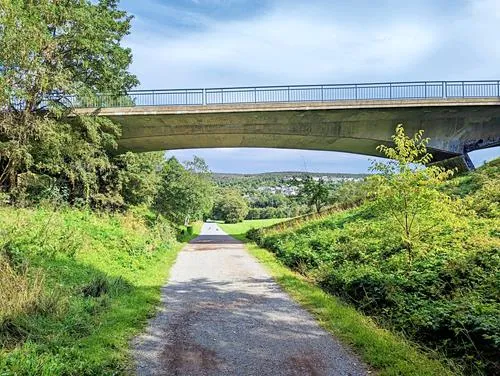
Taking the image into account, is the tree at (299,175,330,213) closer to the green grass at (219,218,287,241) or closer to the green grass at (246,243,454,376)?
the green grass at (219,218,287,241)

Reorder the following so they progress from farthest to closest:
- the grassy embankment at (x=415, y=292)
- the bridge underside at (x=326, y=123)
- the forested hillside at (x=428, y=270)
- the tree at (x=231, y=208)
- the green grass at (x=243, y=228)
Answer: the tree at (x=231, y=208)
the green grass at (x=243, y=228)
the bridge underside at (x=326, y=123)
the forested hillside at (x=428, y=270)
the grassy embankment at (x=415, y=292)

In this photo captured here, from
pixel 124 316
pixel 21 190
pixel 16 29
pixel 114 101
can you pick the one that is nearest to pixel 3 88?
pixel 16 29

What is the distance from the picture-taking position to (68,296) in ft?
22.8

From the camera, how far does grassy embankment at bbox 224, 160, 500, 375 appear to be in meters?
5.11

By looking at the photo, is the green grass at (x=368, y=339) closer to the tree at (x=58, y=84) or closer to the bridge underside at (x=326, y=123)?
the tree at (x=58, y=84)

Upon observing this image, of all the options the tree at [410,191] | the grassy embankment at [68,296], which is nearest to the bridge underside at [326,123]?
the grassy embankment at [68,296]

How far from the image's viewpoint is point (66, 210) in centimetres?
1689

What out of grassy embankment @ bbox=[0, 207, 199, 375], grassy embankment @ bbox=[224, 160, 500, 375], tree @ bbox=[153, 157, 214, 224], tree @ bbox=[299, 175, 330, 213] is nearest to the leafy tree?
tree @ bbox=[153, 157, 214, 224]

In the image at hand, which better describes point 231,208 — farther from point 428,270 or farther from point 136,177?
point 428,270

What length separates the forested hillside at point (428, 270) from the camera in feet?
18.1

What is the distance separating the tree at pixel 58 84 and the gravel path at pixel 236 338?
427 inches

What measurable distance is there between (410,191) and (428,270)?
1.68 metres

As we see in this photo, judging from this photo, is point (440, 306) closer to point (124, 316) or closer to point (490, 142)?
point (124, 316)

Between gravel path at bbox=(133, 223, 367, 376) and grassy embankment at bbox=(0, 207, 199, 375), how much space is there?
40cm
